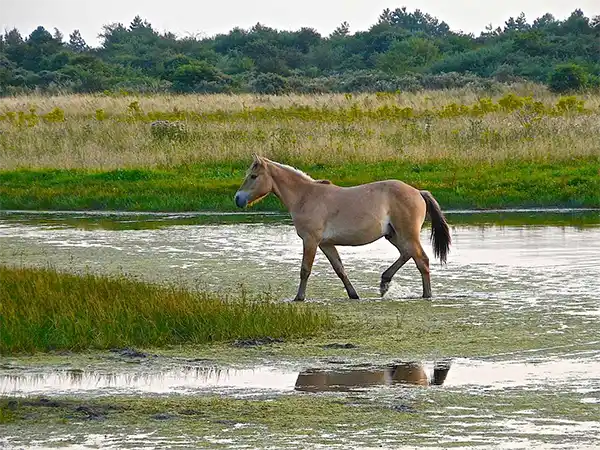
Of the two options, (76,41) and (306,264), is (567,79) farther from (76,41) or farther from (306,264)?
(76,41)

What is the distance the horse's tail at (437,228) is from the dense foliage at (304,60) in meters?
32.2

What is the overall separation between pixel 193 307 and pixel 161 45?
81.5 meters

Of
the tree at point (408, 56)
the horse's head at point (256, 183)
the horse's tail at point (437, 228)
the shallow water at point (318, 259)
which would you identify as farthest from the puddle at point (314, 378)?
the tree at point (408, 56)

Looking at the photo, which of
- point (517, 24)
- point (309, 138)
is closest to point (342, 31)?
point (517, 24)

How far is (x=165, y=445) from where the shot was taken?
24.5ft

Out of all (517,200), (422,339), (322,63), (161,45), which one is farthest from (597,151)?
(161,45)

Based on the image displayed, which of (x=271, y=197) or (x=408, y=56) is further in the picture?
(x=408, y=56)

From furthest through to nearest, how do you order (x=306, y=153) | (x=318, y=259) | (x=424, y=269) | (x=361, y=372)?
(x=306, y=153) → (x=318, y=259) → (x=424, y=269) → (x=361, y=372)

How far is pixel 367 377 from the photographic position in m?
9.40

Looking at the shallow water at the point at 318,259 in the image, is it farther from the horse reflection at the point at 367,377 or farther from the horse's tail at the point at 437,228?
the horse reflection at the point at 367,377

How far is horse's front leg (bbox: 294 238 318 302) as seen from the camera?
13.4 metres

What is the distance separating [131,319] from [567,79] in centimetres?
3767

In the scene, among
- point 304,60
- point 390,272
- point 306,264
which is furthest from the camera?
point 304,60

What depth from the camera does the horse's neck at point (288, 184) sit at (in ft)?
45.6
